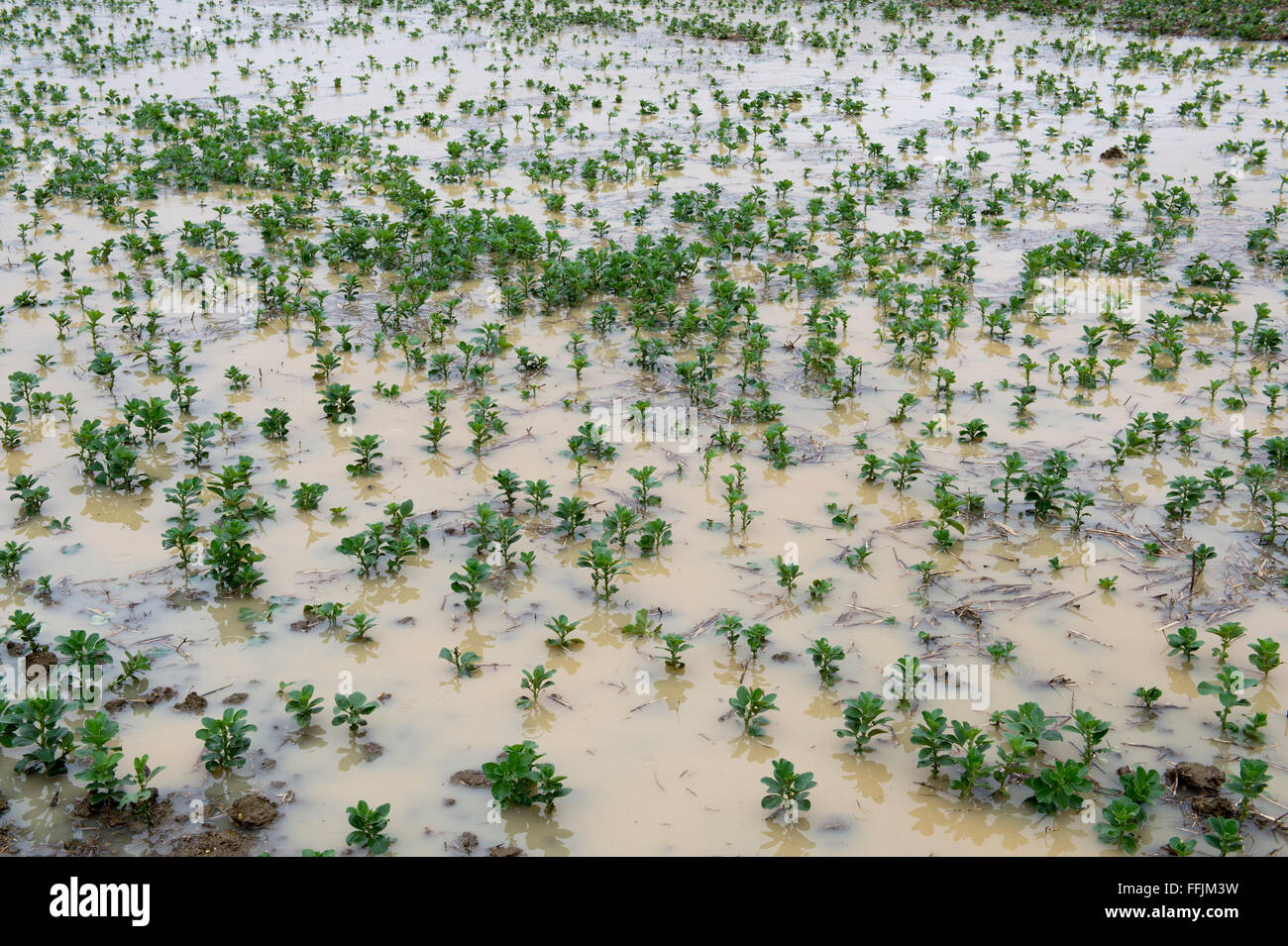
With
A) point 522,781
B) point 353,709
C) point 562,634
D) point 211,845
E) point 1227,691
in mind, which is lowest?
point 211,845

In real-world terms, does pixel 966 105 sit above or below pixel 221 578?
above

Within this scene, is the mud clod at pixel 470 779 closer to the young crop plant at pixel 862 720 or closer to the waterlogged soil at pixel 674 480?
the waterlogged soil at pixel 674 480

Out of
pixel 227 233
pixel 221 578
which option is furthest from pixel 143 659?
pixel 227 233

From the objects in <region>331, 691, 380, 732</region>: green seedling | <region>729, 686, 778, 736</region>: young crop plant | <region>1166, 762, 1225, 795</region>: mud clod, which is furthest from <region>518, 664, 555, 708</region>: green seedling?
<region>1166, 762, 1225, 795</region>: mud clod

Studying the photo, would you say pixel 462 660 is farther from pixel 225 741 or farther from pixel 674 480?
pixel 674 480

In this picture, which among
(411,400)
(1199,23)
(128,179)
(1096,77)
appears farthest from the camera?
(1199,23)

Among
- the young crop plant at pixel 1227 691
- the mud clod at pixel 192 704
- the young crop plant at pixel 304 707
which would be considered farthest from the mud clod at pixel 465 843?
the young crop plant at pixel 1227 691

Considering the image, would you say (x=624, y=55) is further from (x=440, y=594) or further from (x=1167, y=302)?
(x=440, y=594)

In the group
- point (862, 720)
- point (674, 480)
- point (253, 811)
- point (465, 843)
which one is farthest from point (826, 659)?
point (253, 811)

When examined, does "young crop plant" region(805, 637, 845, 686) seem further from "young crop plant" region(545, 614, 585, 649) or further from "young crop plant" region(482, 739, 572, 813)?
"young crop plant" region(482, 739, 572, 813)
